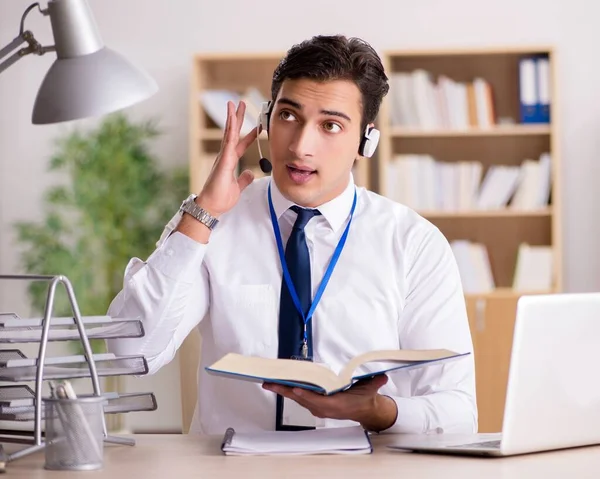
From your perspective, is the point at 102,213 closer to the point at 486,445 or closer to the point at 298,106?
the point at 298,106

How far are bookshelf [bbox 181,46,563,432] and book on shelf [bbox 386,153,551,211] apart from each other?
18mm

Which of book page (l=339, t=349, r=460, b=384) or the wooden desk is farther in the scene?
book page (l=339, t=349, r=460, b=384)

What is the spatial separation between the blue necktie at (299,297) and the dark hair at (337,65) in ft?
0.93

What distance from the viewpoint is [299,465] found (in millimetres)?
1408

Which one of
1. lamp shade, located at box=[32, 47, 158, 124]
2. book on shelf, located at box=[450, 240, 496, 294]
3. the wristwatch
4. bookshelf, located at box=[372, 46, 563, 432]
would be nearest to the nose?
the wristwatch

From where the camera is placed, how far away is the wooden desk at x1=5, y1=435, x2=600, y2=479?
1.34 meters

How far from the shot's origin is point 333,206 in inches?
84.3

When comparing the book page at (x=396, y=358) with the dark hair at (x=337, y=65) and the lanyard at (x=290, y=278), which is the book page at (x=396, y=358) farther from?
the dark hair at (x=337, y=65)

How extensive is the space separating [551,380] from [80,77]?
0.86 meters

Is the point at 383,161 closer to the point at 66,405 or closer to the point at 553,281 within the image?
the point at 553,281

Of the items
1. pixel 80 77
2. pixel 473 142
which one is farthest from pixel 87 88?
pixel 473 142

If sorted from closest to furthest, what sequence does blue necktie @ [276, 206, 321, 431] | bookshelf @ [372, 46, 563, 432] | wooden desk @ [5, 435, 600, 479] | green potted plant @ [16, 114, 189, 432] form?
wooden desk @ [5, 435, 600, 479] < blue necktie @ [276, 206, 321, 431] < bookshelf @ [372, 46, 563, 432] < green potted plant @ [16, 114, 189, 432]

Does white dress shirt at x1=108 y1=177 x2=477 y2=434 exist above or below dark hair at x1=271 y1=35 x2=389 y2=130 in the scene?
below

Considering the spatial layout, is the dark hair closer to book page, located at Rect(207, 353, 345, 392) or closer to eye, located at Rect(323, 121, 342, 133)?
eye, located at Rect(323, 121, 342, 133)
